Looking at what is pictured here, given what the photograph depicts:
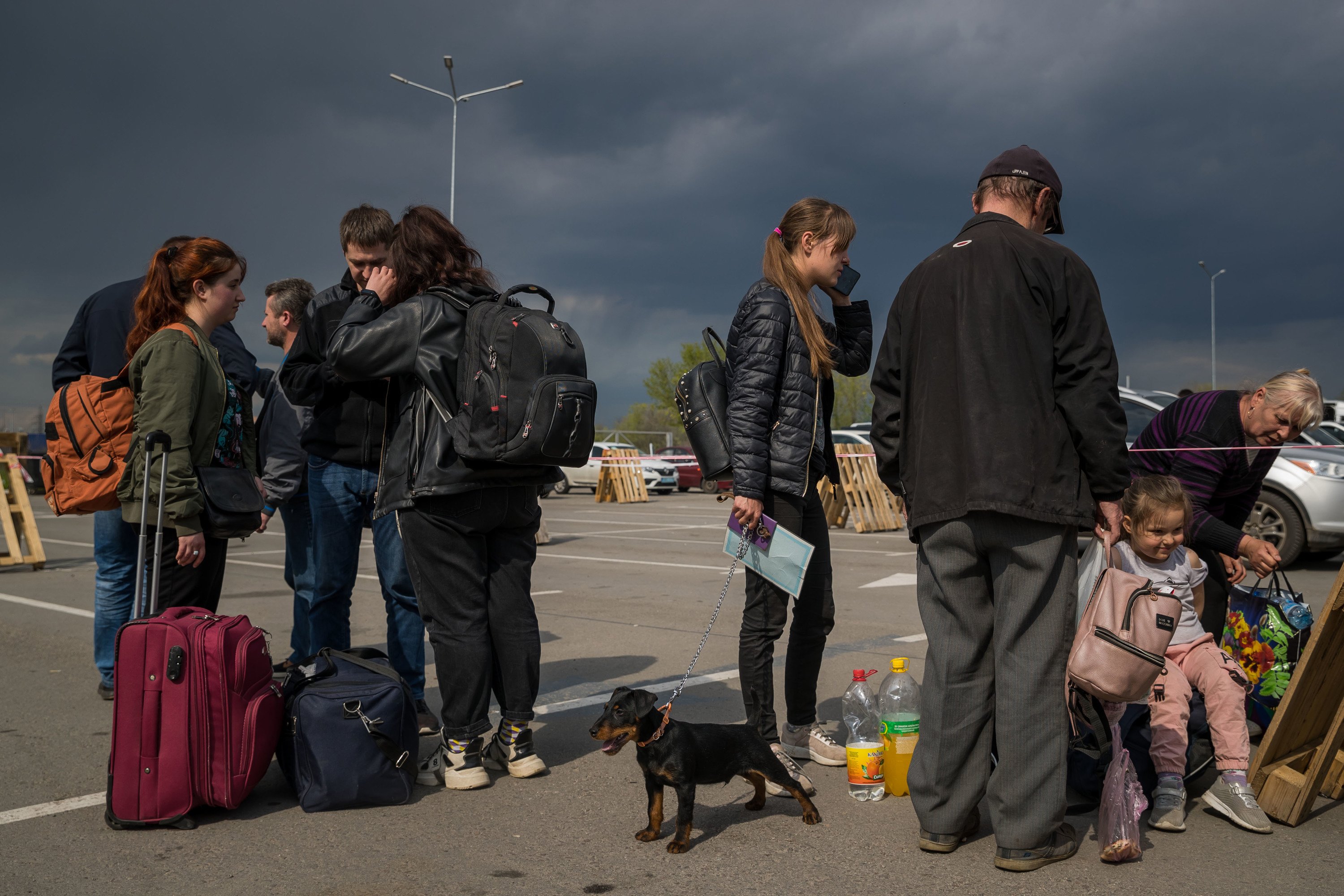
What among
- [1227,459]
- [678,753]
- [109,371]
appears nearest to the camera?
[678,753]

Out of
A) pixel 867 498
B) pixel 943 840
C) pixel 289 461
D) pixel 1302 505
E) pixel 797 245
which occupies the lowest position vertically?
pixel 943 840

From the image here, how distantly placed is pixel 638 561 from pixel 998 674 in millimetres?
9223

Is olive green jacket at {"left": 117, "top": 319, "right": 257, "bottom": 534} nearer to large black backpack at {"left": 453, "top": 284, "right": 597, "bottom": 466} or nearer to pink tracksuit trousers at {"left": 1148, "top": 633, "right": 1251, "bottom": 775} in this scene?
large black backpack at {"left": 453, "top": 284, "right": 597, "bottom": 466}

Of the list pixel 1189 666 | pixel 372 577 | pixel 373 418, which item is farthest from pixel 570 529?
pixel 1189 666

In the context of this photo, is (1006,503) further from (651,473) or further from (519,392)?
(651,473)

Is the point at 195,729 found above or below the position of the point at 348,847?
above

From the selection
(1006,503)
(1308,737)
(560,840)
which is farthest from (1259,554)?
(560,840)

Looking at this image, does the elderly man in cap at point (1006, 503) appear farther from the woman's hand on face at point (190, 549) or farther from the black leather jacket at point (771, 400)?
the woman's hand on face at point (190, 549)

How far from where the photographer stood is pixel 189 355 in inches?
161

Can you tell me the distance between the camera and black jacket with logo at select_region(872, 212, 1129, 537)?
10.0 ft

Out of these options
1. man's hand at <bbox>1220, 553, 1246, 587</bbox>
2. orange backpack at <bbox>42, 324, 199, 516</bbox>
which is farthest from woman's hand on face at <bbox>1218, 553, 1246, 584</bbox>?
orange backpack at <bbox>42, 324, 199, 516</bbox>

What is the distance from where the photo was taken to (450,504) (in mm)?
3842

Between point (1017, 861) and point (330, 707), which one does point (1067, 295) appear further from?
point (330, 707)

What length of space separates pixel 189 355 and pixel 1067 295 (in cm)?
319
